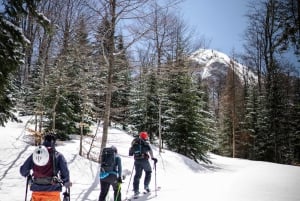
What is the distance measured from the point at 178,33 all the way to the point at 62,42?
934 cm

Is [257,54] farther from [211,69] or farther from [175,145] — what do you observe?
[211,69]

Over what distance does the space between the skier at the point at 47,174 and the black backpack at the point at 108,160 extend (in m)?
2.39

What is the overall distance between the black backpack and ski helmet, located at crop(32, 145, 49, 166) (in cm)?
269

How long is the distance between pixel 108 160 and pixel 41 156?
279 centimetres

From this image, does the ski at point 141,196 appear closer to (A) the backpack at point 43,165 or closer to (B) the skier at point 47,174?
(B) the skier at point 47,174

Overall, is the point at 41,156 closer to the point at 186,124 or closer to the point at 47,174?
the point at 47,174

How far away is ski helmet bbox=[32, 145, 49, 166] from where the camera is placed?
5.65 m

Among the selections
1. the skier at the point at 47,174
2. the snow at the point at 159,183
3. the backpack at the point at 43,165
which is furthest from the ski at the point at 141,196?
the backpack at the point at 43,165

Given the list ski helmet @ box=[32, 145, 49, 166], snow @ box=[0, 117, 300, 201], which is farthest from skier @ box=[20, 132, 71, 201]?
snow @ box=[0, 117, 300, 201]

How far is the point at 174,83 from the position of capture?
22.7 metres

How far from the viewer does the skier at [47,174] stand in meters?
5.66

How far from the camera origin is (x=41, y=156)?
565cm

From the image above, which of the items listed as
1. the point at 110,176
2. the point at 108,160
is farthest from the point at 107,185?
the point at 108,160

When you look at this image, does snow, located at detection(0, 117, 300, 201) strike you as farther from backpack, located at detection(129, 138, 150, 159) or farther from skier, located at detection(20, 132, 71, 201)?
skier, located at detection(20, 132, 71, 201)
